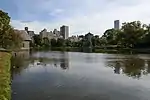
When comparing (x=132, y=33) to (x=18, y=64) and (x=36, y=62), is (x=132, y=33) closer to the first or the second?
(x=36, y=62)

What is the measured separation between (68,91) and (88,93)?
1132 millimetres

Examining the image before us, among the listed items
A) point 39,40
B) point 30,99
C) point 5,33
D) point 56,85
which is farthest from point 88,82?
point 39,40

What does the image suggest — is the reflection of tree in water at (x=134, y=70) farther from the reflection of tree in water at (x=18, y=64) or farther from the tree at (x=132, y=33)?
the tree at (x=132, y=33)

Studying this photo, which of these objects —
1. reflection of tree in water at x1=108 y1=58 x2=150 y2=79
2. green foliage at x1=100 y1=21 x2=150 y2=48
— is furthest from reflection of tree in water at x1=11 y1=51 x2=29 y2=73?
green foliage at x1=100 y1=21 x2=150 y2=48

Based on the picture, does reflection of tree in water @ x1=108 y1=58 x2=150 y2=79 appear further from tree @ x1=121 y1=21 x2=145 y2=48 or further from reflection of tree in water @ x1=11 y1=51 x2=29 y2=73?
tree @ x1=121 y1=21 x2=145 y2=48

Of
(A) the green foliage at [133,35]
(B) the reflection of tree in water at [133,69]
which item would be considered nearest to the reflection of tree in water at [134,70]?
(B) the reflection of tree in water at [133,69]

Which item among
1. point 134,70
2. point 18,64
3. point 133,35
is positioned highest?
point 133,35

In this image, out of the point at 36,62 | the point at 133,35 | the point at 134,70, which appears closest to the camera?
the point at 134,70

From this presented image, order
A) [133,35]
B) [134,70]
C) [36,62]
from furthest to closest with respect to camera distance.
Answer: [133,35]
[36,62]
[134,70]

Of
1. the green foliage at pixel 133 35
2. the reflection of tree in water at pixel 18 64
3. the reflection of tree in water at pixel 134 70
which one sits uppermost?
the green foliage at pixel 133 35

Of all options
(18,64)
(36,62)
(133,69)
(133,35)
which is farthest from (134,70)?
(133,35)

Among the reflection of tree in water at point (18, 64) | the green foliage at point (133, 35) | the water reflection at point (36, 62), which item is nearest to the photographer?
the reflection of tree in water at point (18, 64)

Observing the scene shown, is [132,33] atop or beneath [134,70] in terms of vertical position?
atop

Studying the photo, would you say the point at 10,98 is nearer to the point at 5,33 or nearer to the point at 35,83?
the point at 35,83
